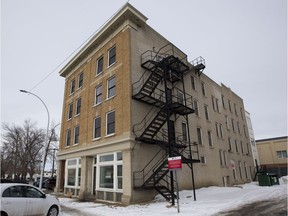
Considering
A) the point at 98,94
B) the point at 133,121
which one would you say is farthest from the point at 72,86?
the point at 133,121

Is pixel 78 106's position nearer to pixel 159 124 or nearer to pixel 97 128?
pixel 97 128

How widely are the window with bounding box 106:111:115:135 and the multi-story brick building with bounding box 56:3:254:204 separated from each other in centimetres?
9

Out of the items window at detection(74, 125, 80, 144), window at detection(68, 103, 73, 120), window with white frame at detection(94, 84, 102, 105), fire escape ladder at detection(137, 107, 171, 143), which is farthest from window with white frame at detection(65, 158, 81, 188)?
fire escape ladder at detection(137, 107, 171, 143)

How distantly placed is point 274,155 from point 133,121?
5049cm

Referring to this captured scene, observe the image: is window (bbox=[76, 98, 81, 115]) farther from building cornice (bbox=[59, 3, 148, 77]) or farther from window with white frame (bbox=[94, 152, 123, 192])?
window with white frame (bbox=[94, 152, 123, 192])

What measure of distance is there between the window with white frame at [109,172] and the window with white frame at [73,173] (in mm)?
3554

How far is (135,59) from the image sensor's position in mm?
18312

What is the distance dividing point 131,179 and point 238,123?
1138 inches

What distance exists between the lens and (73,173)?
71.9 ft

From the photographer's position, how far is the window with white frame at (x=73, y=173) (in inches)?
821

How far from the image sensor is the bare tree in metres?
43.6

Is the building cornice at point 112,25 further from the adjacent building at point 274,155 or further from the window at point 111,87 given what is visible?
the adjacent building at point 274,155

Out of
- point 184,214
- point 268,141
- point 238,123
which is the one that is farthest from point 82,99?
→ point 268,141

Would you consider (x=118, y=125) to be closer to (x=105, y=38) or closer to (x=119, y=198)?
(x=119, y=198)
